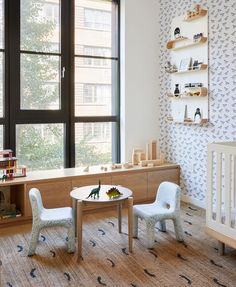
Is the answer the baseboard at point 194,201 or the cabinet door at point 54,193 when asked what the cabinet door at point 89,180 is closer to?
the cabinet door at point 54,193

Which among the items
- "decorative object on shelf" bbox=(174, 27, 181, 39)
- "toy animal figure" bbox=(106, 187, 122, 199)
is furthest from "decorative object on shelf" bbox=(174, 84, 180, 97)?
"toy animal figure" bbox=(106, 187, 122, 199)

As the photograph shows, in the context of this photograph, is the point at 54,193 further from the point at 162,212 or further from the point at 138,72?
the point at 138,72

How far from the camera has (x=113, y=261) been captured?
2684 millimetres

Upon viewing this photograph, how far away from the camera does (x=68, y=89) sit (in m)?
4.36

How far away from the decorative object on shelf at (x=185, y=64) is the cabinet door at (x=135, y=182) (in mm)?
1454

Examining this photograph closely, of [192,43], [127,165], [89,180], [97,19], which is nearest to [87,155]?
[127,165]

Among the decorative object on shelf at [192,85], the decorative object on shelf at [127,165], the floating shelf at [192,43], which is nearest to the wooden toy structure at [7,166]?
the decorative object on shelf at [127,165]

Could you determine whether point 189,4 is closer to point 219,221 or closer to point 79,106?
point 79,106

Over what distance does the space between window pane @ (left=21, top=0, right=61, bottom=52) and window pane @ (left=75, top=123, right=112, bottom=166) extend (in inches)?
44.1

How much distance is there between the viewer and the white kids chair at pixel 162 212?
9.68 feet

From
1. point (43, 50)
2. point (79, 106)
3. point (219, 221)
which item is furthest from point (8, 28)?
point (219, 221)

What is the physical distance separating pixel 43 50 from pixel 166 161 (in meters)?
2.28

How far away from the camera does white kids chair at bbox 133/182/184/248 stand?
2949 millimetres

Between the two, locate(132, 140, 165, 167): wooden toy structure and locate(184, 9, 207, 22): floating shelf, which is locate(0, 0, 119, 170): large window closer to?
locate(132, 140, 165, 167): wooden toy structure
